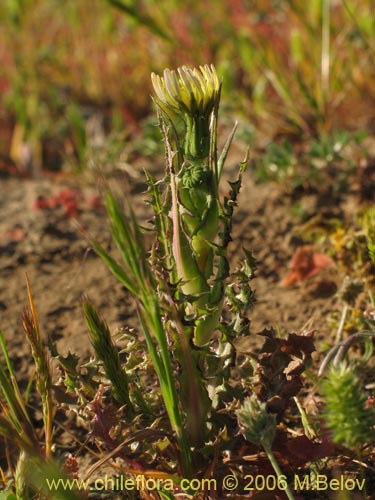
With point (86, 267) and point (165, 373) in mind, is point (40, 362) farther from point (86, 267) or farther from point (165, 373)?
point (86, 267)

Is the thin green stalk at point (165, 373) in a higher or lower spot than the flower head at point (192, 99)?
lower

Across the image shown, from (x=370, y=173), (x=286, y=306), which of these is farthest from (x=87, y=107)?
(x=286, y=306)

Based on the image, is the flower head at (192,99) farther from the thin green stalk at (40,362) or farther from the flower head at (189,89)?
the thin green stalk at (40,362)

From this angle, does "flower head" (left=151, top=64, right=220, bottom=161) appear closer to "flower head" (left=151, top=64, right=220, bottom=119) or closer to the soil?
"flower head" (left=151, top=64, right=220, bottom=119)

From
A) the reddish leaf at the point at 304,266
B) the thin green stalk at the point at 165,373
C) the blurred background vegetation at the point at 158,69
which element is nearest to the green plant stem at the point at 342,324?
the reddish leaf at the point at 304,266

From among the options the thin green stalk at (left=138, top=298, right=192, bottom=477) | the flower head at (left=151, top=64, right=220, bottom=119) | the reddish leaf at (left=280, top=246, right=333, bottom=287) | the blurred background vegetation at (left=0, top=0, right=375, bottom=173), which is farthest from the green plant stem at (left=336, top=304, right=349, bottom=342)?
the blurred background vegetation at (left=0, top=0, right=375, bottom=173)

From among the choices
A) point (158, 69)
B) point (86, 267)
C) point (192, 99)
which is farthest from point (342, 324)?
point (158, 69)

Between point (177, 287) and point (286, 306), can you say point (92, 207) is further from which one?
point (177, 287)
